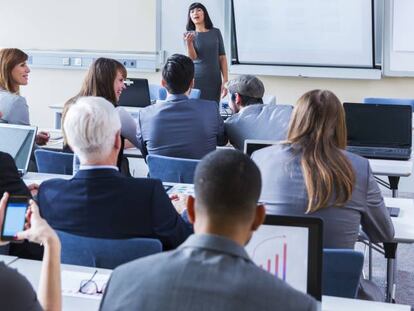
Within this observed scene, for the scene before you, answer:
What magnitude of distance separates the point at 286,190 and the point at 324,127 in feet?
0.91

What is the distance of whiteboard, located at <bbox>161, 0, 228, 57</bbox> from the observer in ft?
24.3

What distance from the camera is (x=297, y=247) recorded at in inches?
72.3

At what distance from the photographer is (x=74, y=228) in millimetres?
2420

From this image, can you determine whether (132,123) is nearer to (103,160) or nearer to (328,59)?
(103,160)

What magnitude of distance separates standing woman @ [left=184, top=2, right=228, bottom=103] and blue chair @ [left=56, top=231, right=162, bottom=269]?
4397 mm

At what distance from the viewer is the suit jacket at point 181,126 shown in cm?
398

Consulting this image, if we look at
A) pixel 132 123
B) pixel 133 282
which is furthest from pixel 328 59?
pixel 133 282

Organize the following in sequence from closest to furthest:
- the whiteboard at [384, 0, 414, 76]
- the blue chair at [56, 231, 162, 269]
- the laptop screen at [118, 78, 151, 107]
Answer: the blue chair at [56, 231, 162, 269]
the laptop screen at [118, 78, 151, 107]
the whiteboard at [384, 0, 414, 76]

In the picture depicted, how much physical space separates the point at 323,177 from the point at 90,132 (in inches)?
33.5

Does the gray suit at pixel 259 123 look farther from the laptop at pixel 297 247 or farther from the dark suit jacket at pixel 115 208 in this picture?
the laptop at pixel 297 247

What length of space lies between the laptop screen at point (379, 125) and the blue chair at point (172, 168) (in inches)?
45.3

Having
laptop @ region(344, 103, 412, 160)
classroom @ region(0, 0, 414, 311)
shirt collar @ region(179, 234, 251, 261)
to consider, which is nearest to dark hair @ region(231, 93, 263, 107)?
classroom @ region(0, 0, 414, 311)

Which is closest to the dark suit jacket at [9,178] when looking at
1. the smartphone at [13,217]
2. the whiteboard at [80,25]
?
the smartphone at [13,217]

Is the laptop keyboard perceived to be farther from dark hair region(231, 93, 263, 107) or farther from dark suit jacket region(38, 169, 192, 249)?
dark suit jacket region(38, 169, 192, 249)
